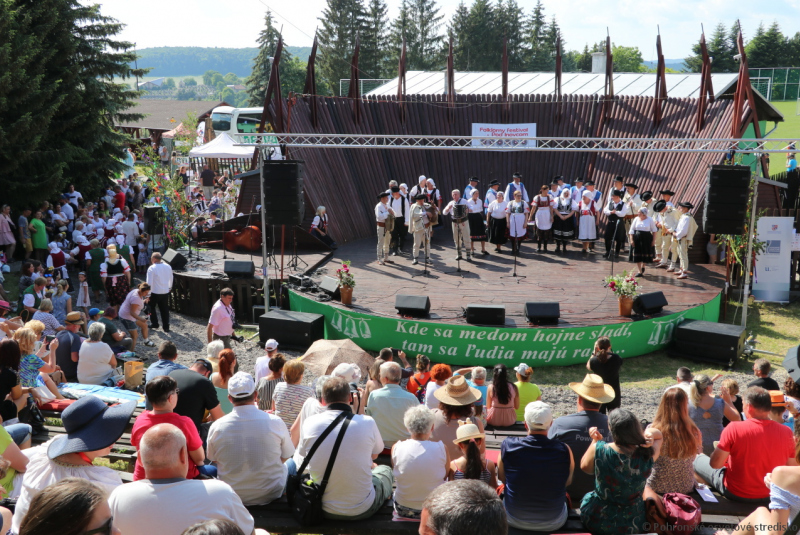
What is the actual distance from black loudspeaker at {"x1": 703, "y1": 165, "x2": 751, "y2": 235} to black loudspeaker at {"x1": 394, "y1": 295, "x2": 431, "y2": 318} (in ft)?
16.6

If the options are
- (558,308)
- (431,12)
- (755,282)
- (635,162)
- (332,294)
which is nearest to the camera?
(558,308)

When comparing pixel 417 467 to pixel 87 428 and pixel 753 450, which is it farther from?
pixel 753 450

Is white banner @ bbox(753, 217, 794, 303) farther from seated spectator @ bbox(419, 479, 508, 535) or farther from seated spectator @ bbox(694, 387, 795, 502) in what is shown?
seated spectator @ bbox(419, 479, 508, 535)

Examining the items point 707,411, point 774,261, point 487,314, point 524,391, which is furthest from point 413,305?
point 774,261

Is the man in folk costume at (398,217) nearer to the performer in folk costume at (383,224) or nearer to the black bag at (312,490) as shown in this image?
the performer in folk costume at (383,224)

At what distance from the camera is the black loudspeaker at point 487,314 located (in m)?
10.6

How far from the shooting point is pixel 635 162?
1670 centimetres

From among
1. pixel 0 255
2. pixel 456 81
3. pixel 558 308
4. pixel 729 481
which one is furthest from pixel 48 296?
pixel 456 81

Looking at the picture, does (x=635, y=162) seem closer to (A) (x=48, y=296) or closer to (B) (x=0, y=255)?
(A) (x=48, y=296)

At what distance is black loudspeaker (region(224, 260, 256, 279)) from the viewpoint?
1277 centimetres

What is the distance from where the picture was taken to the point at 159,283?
38.6 ft

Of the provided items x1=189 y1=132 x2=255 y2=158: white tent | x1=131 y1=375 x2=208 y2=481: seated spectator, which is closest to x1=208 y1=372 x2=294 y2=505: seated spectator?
x1=131 y1=375 x2=208 y2=481: seated spectator

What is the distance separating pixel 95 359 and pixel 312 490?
5134mm

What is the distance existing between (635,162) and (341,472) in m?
14.4
